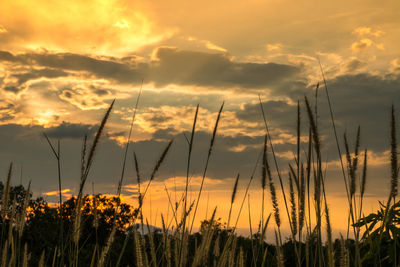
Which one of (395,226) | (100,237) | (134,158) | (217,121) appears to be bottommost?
(100,237)

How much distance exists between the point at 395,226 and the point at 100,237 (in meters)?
15.0

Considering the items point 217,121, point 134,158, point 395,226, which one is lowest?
point 395,226

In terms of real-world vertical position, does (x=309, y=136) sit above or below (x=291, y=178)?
above

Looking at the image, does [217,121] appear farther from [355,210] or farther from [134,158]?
[355,210]

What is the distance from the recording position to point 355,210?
3814 millimetres

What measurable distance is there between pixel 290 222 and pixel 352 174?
0.69 m

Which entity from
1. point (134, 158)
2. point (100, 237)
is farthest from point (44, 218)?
point (134, 158)

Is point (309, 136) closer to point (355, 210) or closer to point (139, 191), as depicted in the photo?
point (355, 210)

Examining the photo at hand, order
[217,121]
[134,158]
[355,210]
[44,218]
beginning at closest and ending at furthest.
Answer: [217,121]
[355,210]
[134,158]
[44,218]

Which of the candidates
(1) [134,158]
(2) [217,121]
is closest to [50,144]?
(1) [134,158]

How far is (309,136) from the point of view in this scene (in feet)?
10.0

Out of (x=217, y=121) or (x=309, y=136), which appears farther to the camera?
(x=217, y=121)

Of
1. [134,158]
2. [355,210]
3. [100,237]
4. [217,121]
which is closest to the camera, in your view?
[217,121]

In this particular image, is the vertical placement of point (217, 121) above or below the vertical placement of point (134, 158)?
above
